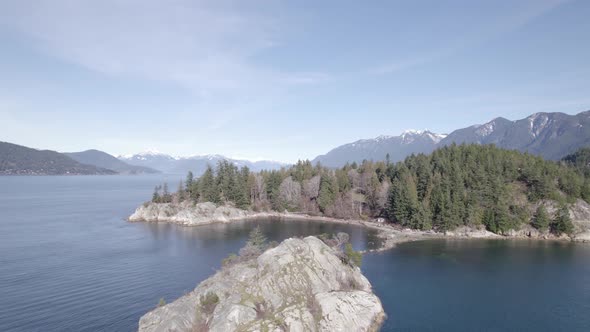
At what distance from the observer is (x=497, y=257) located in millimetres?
68250

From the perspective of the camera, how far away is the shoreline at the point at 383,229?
84.0 m

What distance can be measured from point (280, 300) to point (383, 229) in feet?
212

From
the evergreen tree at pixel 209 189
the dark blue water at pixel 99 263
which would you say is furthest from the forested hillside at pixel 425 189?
the dark blue water at pixel 99 263

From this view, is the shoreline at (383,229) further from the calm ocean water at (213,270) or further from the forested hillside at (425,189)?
the calm ocean water at (213,270)

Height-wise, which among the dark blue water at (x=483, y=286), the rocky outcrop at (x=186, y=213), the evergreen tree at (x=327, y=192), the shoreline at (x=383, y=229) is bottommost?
the dark blue water at (x=483, y=286)

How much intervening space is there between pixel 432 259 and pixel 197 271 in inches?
1789

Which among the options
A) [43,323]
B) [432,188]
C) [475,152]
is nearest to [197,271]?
[43,323]

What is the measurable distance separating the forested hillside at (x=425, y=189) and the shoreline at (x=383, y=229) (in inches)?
85.3

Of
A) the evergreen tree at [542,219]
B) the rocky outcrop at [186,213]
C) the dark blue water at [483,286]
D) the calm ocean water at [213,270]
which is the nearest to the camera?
the calm ocean water at [213,270]

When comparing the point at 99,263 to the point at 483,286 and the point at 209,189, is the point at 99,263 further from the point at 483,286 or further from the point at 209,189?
the point at 483,286

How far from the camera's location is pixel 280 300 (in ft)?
118

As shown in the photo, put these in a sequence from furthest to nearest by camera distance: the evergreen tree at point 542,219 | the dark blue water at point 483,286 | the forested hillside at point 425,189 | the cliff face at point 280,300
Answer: the forested hillside at point 425,189, the evergreen tree at point 542,219, the dark blue water at point 483,286, the cliff face at point 280,300

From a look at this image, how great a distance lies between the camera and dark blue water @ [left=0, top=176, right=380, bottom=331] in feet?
132

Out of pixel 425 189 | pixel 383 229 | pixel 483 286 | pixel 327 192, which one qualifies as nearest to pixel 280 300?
pixel 483 286
